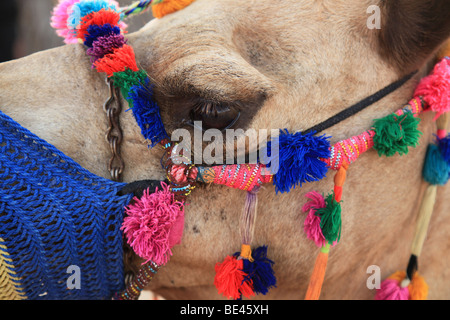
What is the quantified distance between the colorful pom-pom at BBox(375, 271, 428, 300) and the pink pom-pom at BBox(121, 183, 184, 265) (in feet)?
3.43

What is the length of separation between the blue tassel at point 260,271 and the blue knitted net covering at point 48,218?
0.52m

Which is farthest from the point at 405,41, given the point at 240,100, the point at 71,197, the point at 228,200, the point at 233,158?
the point at 71,197

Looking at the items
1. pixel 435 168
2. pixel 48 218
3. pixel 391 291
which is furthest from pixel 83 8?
pixel 391 291

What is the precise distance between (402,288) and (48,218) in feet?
5.14

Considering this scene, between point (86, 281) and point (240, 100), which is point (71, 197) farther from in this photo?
point (240, 100)

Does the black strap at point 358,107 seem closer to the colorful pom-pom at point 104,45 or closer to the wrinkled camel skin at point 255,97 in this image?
the wrinkled camel skin at point 255,97

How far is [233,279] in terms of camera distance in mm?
1656

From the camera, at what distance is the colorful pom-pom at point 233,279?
5.45 ft

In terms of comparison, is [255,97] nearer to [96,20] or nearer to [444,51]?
[96,20]

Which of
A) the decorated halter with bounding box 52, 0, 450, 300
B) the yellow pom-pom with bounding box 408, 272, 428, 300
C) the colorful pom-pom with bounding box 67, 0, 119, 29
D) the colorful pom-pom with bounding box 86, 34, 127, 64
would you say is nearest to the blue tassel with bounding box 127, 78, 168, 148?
the decorated halter with bounding box 52, 0, 450, 300

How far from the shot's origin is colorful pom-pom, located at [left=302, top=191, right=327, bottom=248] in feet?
5.42

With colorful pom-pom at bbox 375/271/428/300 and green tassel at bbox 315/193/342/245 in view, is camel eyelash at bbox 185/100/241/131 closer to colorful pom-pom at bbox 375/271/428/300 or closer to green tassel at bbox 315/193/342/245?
green tassel at bbox 315/193/342/245

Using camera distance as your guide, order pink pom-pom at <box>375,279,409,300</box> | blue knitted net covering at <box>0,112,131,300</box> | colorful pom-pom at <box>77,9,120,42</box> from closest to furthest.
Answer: blue knitted net covering at <box>0,112,131,300</box> < colorful pom-pom at <box>77,9,120,42</box> < pink pom-pom at <box>375,279,409,300</box>

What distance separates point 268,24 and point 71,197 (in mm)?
1016
